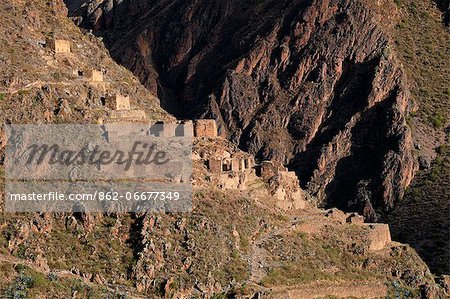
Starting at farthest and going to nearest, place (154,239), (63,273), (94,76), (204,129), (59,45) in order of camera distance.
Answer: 1. (59,45)
2. (204,129)
3. (94,76)
4. (154,239)
5. (63,273)

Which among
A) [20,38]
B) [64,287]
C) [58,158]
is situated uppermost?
[20,38]

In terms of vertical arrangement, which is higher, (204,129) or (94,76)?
(94,76)

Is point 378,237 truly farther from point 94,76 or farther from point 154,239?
point 154,239

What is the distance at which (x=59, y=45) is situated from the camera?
124 meters

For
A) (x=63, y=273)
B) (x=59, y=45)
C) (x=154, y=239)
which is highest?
(x=59, y=45)

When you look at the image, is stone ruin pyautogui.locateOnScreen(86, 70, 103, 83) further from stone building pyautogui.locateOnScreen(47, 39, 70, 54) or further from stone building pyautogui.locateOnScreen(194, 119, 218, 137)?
stone building pyautogui.locateOnScreen(194, 119, 218, 137)

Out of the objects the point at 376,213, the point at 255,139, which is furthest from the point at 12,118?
the point at 255,139

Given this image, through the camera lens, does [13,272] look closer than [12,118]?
Yes

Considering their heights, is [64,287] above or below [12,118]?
below

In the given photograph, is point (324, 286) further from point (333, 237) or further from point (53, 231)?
point (53, 231)

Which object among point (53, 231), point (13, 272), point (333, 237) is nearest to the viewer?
point (13, 272)

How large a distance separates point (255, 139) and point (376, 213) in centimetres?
2469

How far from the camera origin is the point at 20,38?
12212cm

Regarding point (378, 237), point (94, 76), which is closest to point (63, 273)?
point (94, 76)
